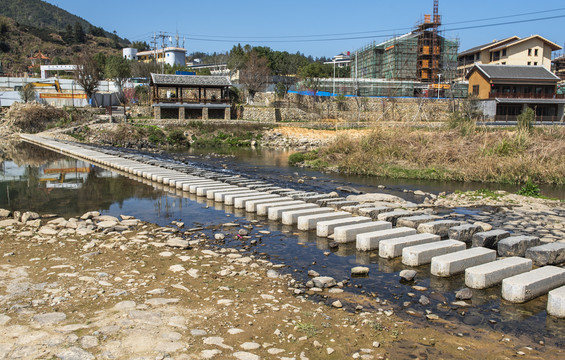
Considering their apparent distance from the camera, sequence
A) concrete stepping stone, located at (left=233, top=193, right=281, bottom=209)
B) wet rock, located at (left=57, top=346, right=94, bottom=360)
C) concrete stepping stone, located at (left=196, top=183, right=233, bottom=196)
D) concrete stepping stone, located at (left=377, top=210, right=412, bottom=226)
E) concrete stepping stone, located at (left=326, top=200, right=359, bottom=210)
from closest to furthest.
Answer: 1. wet rock, located at (left=57, top=346, right=94, bottom=360)
2. concrete stepping stone, located at (left=377, top=210, right=412, bottom=226)
3. concrete stepping stone, located at (left=326, top=200, right=359, bottom=210)
4. concrete stepping stone, located at (left=233, top=193, right=281, bottom=209)
5. concrete stepping stone, located at (left=196, top=183, right=233, bottom=196)

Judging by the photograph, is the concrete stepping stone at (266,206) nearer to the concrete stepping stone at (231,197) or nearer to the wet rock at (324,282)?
the concrete stepping stone at (231,197)

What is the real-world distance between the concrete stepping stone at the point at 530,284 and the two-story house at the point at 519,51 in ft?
189

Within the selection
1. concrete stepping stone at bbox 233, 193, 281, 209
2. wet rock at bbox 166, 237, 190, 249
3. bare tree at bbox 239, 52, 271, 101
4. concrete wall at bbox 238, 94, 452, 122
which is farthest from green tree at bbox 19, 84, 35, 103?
wet rock at bbox 166, 237, 190, 249

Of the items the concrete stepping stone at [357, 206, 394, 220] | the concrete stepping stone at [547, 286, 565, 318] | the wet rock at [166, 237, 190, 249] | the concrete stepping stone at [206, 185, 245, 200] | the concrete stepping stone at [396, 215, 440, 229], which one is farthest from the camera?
the concrete stepping stone at [206, 185, 245, 200]

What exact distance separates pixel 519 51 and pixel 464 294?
202ft

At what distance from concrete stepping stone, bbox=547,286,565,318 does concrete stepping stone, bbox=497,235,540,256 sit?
87.9 inches

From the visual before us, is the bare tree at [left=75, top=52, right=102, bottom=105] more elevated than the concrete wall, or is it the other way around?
the bare tree at [left=75, top=52, right=102, bottom=105]

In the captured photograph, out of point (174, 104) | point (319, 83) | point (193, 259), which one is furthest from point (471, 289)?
point (319, 83)

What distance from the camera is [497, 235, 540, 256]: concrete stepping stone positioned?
25.4 ft

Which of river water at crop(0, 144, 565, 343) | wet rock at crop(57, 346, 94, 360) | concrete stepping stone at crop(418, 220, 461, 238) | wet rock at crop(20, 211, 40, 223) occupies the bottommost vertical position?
river water at crop(0, 144, 565, 343)

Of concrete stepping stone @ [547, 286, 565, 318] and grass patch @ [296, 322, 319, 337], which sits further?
concrete stepping stone @ [547, 286, 565, 318]

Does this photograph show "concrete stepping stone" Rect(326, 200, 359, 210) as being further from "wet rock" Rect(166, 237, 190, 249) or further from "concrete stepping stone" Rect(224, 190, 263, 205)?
"wet rock" Rect(166, 237, 190, 249)

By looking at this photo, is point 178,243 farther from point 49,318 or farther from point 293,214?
point 49,318

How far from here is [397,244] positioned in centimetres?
760
